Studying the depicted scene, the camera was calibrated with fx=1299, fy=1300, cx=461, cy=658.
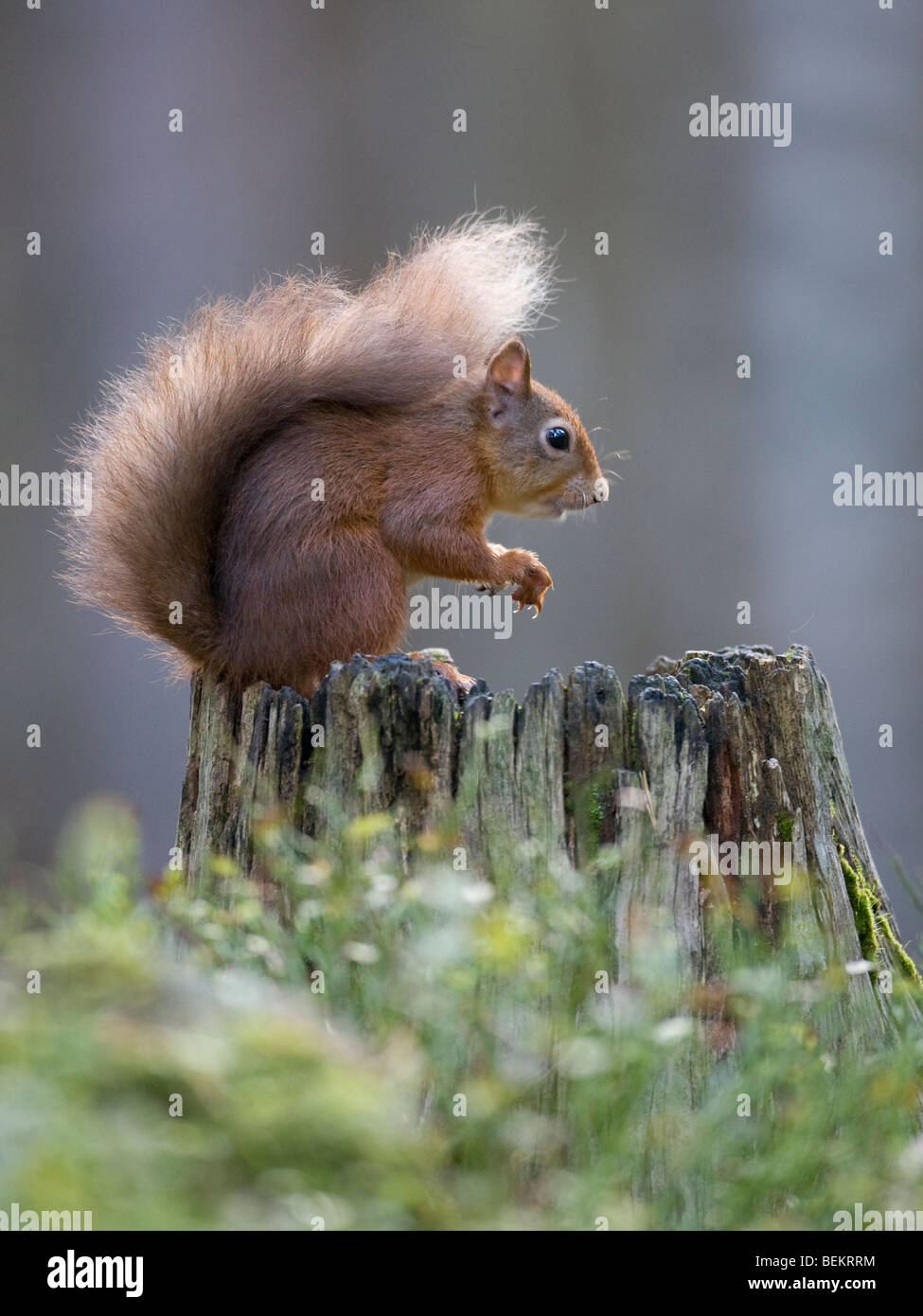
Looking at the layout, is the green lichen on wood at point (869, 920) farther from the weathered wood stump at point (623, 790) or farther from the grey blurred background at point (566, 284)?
the grey blurred background at point (566, 284)

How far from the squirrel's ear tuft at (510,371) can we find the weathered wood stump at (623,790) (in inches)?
33.5

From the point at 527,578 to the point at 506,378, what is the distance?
1.33ft

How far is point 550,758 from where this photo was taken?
1662 mm

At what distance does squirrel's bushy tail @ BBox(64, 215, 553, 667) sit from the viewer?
208 centimetres

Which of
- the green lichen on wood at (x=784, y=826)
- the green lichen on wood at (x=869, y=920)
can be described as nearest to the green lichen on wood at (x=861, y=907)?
the green lichen on wood at (x=869, y=920)

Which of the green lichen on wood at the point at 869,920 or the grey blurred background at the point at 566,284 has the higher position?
the grey blurred background at the point at 566,284

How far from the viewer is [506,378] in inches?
96.6

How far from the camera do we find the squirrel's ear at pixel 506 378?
7.96 ft

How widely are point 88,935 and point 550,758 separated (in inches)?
27.0

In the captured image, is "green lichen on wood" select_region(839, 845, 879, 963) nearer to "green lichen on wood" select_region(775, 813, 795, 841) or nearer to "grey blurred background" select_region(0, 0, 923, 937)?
"green lichen on wood" select_region(775, 813, 795, 841)

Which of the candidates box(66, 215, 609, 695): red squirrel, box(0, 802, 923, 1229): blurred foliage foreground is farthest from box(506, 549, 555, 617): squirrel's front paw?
box(0, 802, 923, 1229): blurred foliage foreground

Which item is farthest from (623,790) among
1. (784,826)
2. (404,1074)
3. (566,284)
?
(566,284)

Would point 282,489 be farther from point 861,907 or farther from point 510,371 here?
point 861,907
